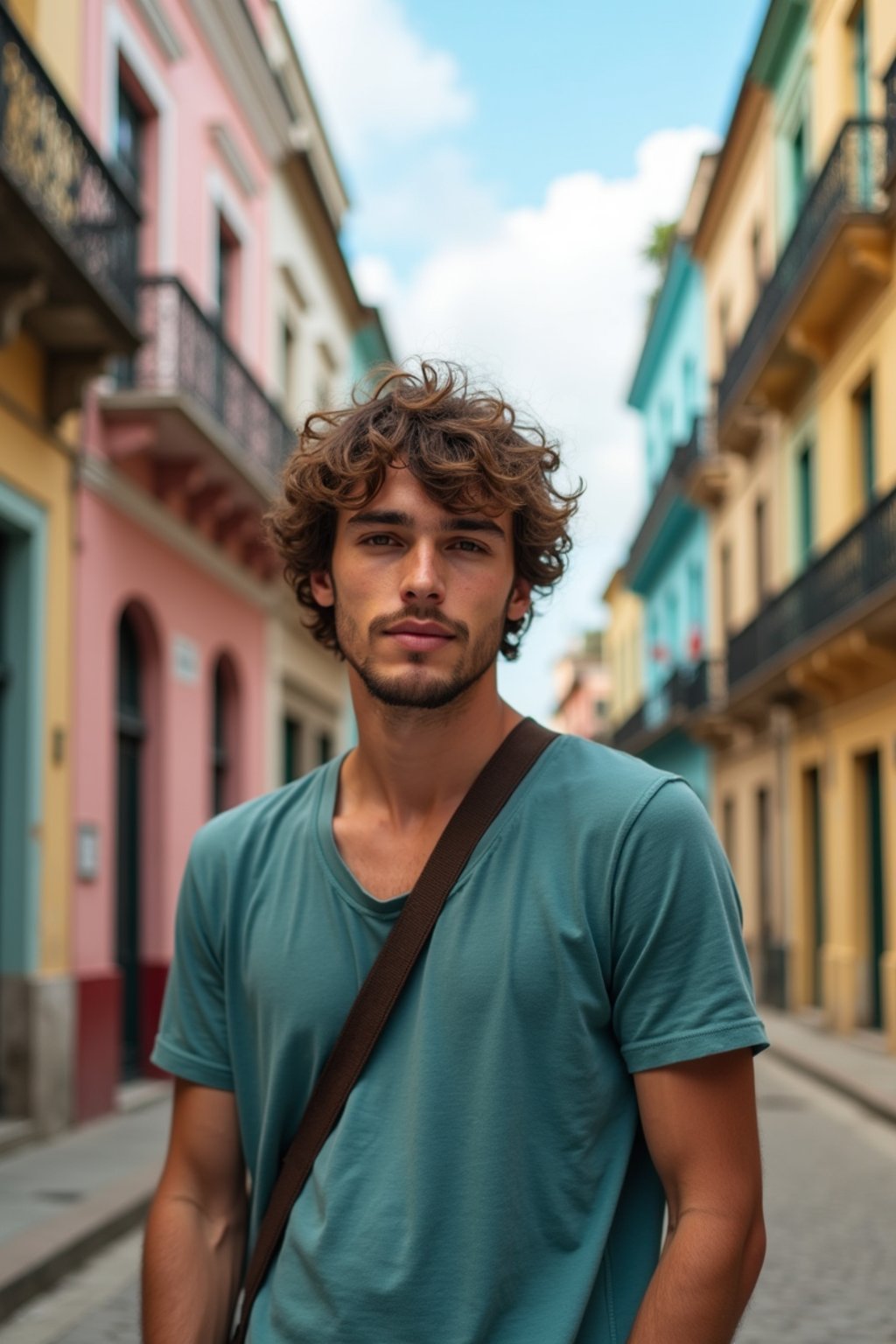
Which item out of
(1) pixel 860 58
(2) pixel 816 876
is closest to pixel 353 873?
(1) pixel 860 58

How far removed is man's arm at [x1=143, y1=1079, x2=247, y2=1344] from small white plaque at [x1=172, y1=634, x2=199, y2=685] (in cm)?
1175

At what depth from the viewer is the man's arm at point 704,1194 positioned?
1.82 metres

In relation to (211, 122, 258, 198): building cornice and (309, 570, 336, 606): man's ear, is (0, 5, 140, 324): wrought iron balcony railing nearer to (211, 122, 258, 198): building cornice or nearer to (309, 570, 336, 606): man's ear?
(211, 122, 258, 198): building cornice

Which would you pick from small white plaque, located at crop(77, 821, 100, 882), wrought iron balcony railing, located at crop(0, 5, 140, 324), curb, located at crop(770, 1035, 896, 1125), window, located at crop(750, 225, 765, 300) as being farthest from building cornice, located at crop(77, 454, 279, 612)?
window, located at crop(750, 225, 765, 300)

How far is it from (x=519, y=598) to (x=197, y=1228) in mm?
888

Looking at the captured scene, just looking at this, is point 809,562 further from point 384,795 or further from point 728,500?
point 384,795

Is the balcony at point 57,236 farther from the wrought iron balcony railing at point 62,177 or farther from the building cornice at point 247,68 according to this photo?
the building cornice at point 247,68

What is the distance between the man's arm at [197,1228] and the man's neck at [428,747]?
0.43 m

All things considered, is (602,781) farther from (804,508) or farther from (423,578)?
(804,508)

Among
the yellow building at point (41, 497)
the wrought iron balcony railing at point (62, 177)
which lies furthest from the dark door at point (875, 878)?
the wrought iron balcony railing at point (62, 177)

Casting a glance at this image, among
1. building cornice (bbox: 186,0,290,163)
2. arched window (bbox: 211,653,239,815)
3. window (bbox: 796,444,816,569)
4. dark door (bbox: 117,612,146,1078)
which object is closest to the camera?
dark door (bbox: 117,612,146,1078)

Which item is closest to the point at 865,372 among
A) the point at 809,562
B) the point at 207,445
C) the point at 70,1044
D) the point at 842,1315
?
the point at 809,562

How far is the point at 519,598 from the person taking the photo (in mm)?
2312

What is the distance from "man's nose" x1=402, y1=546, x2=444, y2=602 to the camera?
6.71 feet
